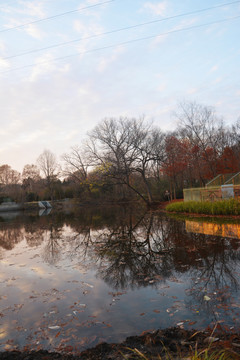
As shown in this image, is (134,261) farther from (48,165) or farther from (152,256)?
(48,165)

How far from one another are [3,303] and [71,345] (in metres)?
2.29

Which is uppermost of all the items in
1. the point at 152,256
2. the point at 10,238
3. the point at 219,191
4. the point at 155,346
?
the point at 219,191

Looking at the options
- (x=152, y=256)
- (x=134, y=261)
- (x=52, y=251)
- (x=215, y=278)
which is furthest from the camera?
(x=52, y=251)

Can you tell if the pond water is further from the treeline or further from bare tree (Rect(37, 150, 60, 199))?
bare tree (Rect(37, 150, 60, 199))

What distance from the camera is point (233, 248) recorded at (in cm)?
737

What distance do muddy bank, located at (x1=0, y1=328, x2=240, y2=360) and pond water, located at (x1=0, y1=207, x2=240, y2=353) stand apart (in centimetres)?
17

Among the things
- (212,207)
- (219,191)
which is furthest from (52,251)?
(219,191)

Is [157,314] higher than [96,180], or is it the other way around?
[96,180]

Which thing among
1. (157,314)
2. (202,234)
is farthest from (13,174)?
(157,314)

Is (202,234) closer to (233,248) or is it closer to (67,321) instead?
(233,248)

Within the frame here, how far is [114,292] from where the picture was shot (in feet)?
15.7

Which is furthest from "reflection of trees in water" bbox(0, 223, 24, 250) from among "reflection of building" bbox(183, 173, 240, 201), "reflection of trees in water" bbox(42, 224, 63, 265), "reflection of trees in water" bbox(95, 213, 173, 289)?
"reflection of building" bbox(183, 173, 240, 201)

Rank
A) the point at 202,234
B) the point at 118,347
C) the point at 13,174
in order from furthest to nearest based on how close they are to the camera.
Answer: the point at 13,174 < the point at 202,234 < the point at 118,347

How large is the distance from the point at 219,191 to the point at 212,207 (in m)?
3.17
